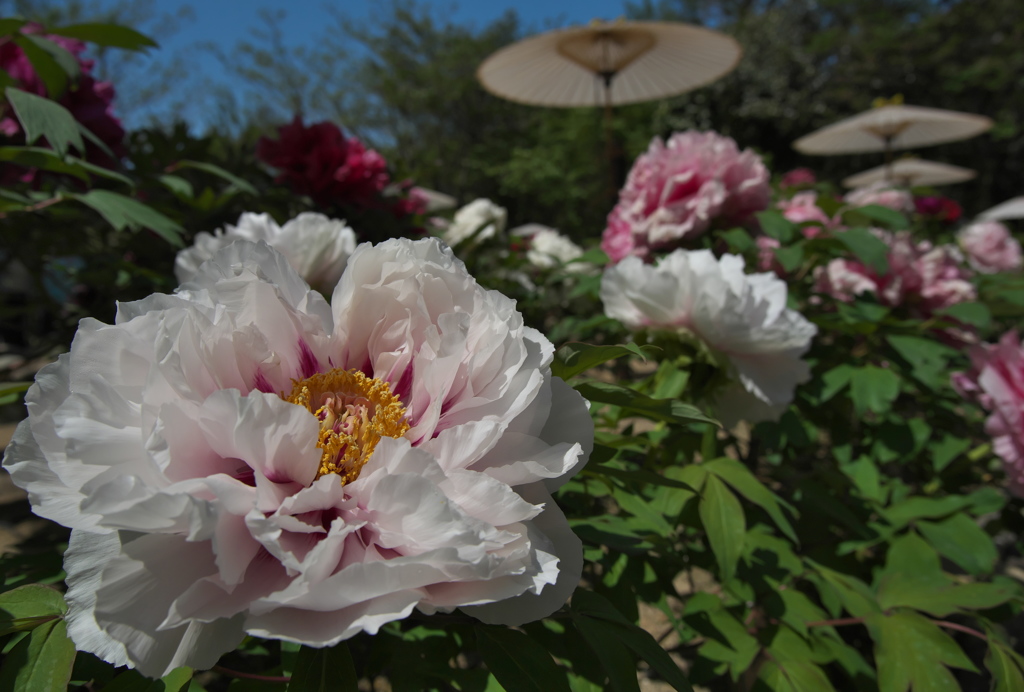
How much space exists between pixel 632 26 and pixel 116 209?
3.48 metres

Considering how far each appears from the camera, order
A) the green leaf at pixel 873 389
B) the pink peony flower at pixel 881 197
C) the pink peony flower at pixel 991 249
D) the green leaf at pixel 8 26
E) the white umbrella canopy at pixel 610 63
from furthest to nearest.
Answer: the white umbrella canopy at pixel 610 63, the pink peony flower at pixel 991 249, the pink peony flower at pixel 881 197, the green leaf at pixel 873 389, the green leaf at pixel 8 26

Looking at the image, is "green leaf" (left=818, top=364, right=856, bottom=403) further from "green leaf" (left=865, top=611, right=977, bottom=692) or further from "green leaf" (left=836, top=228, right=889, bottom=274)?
"green leaf" (left=865, top=611, right=977, bottom=692)

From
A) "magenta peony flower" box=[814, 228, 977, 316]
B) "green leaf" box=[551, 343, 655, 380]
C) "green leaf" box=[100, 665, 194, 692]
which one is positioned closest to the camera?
"green leaf" box=[100, 665, 194, 692]

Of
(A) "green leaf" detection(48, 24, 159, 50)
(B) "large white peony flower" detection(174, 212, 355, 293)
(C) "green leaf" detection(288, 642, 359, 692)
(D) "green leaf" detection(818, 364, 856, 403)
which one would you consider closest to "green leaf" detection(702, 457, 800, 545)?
(D) "green leaf" detection(818, 364, 856, 403)

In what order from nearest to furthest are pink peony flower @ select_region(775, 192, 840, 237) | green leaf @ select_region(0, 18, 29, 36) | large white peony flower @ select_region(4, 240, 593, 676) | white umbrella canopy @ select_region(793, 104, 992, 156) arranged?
large white peony flower @ select_region(4, 240, 593, 676) → green leaf @ select_region(0, 18, 29, 36) → pink peony flower @ select_region(775, 192, 840, 237) → white umbrella canopy @ select_region(793, 104, 992, 156)

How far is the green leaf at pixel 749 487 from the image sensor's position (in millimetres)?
996

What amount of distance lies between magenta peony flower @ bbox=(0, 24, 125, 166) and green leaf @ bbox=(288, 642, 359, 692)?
4.57 ft

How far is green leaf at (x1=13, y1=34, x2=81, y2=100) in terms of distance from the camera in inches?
41.6

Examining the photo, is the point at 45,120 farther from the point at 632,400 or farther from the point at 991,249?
the point at 991,249

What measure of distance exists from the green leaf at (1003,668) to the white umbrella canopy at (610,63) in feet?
11.5

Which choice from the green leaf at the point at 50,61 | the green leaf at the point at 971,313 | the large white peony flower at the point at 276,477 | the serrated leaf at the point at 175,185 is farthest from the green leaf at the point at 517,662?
the green leaf at the point at 971,313

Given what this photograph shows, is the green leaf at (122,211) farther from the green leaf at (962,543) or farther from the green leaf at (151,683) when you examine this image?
the green leaf at (962,543)

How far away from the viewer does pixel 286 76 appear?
1747 cm

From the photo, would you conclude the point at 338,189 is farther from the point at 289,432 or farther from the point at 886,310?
the point at 886,310
